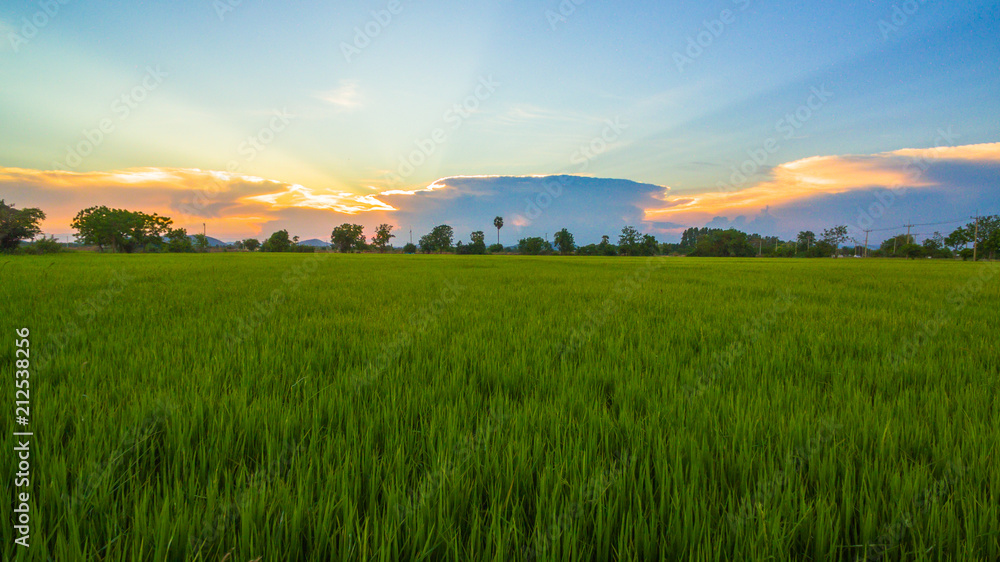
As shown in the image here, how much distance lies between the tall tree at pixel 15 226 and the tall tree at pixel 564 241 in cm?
10699

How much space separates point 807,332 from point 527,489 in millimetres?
4487

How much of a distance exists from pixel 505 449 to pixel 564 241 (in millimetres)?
122156

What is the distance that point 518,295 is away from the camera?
802cm

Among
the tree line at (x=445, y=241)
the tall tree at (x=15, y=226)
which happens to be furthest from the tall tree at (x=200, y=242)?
the tall tree at (x=15, y=226)

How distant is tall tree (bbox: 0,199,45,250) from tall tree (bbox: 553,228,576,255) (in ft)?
351

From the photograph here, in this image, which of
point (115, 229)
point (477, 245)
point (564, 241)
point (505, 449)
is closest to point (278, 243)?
point (115, 229)

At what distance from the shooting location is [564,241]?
12100cm

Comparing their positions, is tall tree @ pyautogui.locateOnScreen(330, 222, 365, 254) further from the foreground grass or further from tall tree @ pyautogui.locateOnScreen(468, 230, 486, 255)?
the foreground grass

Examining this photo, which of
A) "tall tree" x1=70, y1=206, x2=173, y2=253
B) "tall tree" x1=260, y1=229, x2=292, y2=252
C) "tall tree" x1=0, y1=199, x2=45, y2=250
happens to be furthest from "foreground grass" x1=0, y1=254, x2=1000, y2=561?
"tall tree" x1=260, y1=229, x2=292, y2=252

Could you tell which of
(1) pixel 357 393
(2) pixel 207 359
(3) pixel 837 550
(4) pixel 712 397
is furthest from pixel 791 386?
(2) pixel 207 359

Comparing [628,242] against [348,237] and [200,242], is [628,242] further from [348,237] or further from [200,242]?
[200,242]

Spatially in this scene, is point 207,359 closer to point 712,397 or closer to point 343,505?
point 343,505

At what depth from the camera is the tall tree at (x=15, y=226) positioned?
28.5 metres

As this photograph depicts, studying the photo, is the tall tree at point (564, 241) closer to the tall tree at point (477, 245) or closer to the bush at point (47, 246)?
the tall tree at point (477, 245)
